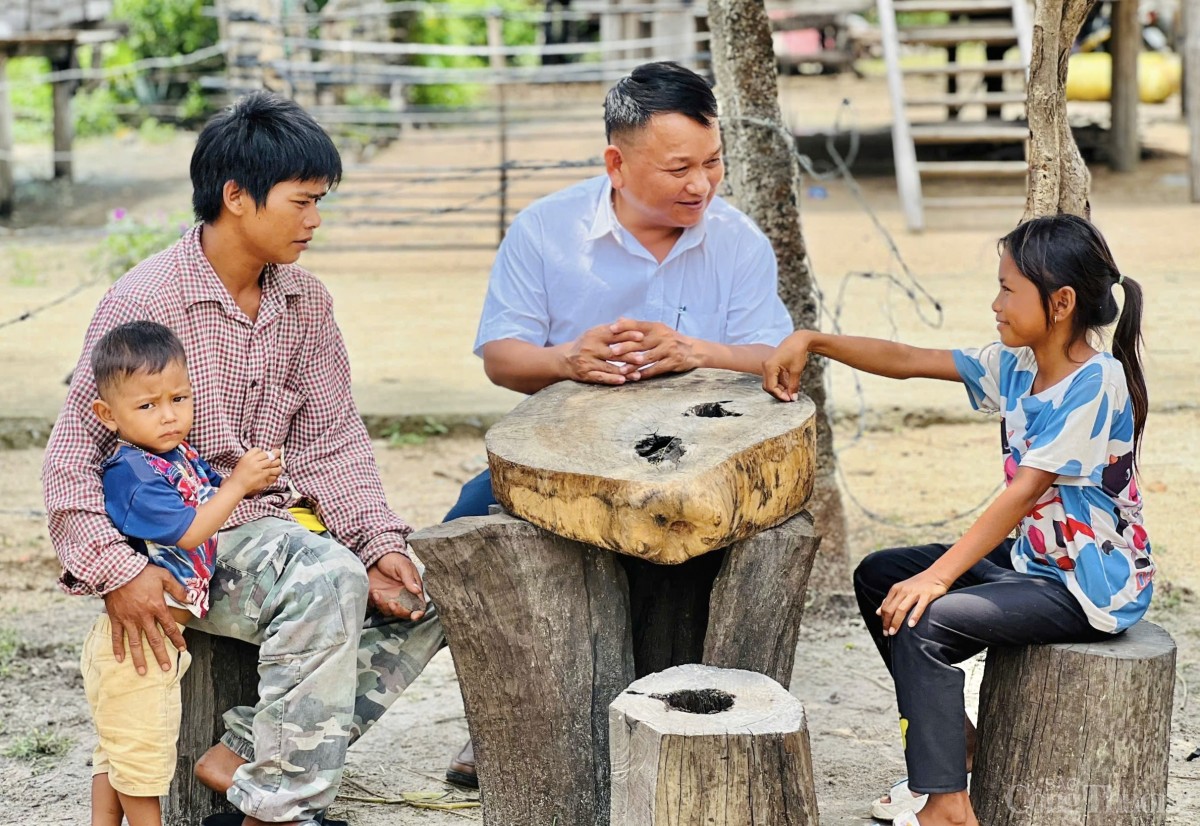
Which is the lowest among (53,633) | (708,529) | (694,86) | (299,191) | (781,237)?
(53,633)

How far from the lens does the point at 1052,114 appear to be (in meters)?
3.36

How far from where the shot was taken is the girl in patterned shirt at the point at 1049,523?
8.64ft

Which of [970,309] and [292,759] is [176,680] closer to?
[292,759]

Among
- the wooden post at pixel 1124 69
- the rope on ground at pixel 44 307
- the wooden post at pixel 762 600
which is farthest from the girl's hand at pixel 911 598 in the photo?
the wooden post at pixel 1124 69

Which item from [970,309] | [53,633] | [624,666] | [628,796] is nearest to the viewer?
[628,796]

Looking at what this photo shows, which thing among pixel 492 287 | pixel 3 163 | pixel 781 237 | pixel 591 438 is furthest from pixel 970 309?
pixel 3 163

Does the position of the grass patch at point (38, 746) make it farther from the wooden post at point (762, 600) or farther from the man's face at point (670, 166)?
the man's face at point (670, 166)

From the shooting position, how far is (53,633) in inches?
169

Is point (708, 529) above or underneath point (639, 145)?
underneath

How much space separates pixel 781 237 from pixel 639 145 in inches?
52.1

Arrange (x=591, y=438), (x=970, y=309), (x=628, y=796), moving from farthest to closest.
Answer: (x=970, y=309) → (x=591, y=438) → (x=628, y=796)

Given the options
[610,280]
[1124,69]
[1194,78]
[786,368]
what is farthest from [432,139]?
[786,368]

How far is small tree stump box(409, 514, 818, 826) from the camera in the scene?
2730mm

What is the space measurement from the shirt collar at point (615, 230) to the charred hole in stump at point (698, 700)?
1.15m
